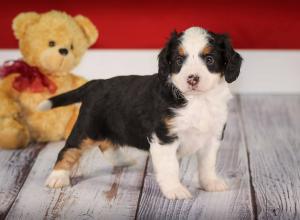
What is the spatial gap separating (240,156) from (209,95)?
718 millimetres

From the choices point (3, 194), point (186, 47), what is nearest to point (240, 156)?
point (186, 47)

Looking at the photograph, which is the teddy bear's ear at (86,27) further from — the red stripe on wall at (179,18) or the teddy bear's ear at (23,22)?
the red stripe on wall at (179,18)

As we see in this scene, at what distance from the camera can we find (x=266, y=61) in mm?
4398

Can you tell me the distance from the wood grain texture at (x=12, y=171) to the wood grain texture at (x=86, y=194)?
3cm

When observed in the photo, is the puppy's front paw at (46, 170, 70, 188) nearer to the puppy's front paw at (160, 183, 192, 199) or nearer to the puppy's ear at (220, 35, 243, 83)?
the puppy's front paw at (160, 183, 192, 199)

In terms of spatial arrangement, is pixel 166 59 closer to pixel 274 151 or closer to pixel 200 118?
pixel 200 118

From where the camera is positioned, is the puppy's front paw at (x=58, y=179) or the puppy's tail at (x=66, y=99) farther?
the puppy's tail at (x=66, y=99)

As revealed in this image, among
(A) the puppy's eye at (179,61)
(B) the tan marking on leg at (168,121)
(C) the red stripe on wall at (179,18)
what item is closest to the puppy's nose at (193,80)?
(A) the puppy's eye at (179,61)

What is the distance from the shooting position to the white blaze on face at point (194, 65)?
2510 millimetres

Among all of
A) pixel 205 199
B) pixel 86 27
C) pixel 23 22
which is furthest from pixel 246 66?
pixel 205 199

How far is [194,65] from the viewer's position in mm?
2533

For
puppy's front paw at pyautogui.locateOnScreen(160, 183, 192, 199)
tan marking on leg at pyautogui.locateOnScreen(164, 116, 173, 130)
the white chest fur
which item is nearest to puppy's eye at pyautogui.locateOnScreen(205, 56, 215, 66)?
the white chest fur

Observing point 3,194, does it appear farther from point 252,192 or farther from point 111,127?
point 252,192

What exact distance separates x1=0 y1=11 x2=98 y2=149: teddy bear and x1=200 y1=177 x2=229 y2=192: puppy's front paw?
3.23 ft
